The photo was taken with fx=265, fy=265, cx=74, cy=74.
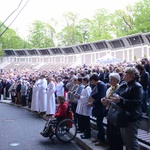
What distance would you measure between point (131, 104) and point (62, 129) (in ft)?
11.9

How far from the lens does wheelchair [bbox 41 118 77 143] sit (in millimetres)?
7383

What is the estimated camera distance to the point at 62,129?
748 cm

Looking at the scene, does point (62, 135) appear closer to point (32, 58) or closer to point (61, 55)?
point (61, 55)

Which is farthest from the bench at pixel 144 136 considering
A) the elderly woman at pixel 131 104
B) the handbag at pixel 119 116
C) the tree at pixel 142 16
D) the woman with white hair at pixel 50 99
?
the tree at pixel 142 16

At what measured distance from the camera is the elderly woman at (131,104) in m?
4.27

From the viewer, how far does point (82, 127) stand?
26.3 feet

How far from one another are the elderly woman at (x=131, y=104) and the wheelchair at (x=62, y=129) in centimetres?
321

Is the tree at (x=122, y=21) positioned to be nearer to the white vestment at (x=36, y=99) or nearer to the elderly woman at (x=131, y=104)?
the white vestment at (x=36, y=99)

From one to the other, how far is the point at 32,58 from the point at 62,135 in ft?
196

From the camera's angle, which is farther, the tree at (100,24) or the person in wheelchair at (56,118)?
the tree at (100,24)

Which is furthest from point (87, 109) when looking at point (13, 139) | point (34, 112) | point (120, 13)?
point (120, 13)

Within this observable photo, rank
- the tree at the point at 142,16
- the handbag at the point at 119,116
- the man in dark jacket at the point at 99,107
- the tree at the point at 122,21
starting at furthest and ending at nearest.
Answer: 1. the tree at the point at 122,21
2. the tree at the point at 142,16
3. the man in dark jacket at the point at 99,107
4. the handbag at the point at 119,116

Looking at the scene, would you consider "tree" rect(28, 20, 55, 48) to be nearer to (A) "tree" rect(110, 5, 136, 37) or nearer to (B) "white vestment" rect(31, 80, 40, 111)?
(A) "tree" rect(110, 5, 136, 37)

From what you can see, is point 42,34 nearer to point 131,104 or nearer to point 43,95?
point 43,95
